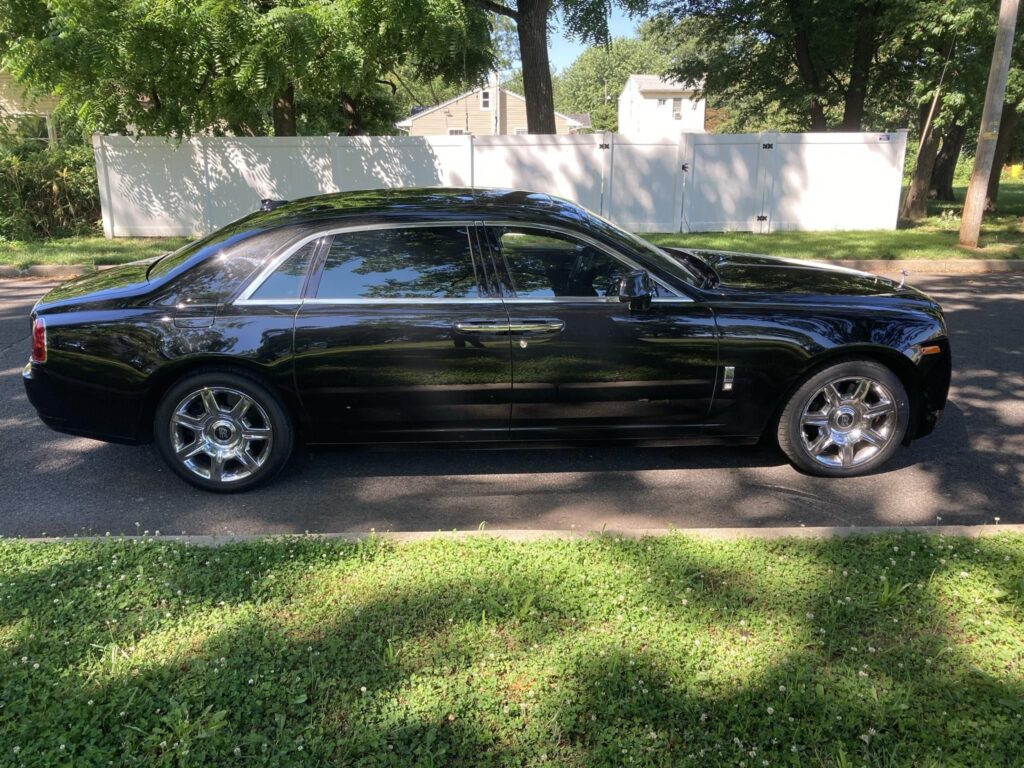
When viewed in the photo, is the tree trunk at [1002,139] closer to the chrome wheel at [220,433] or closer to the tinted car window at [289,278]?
the tinted car window at [289,278]

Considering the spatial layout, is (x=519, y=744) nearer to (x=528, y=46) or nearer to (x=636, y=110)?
(x=528, y=46)

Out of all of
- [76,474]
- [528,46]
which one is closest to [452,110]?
[528,46]

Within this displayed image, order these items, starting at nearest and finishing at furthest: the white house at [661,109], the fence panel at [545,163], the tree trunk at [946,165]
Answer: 1. the fence panel at [545,163]
2. the tree trunk at [946,165]
3. the white house at [661,109]

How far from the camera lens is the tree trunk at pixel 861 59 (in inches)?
771

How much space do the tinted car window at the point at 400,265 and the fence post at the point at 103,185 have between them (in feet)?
45.3

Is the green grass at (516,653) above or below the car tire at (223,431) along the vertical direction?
below

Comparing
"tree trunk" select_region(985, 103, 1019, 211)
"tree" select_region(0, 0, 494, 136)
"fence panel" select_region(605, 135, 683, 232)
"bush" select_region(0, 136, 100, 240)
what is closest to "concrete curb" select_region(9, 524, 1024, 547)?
"tree" select_region(0, 0, 494, 136)

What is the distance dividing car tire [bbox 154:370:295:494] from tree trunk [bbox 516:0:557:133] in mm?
13356

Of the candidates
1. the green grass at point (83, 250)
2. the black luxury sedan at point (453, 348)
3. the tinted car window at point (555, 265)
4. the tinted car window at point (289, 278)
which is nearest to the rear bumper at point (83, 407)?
the black luxury sedan at point (453, 348)

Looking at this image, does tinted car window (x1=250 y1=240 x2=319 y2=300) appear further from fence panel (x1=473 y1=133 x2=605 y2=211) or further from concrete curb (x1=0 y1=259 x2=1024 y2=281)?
fence panel (x1=473 y1=133 x2=605 y2=211)

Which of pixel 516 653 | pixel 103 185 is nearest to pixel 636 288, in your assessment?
pixel 516 653

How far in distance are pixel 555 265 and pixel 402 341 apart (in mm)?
979

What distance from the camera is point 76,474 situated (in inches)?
190

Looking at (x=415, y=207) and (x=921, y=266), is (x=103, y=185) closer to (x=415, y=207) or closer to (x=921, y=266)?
(x=415, y=207)
